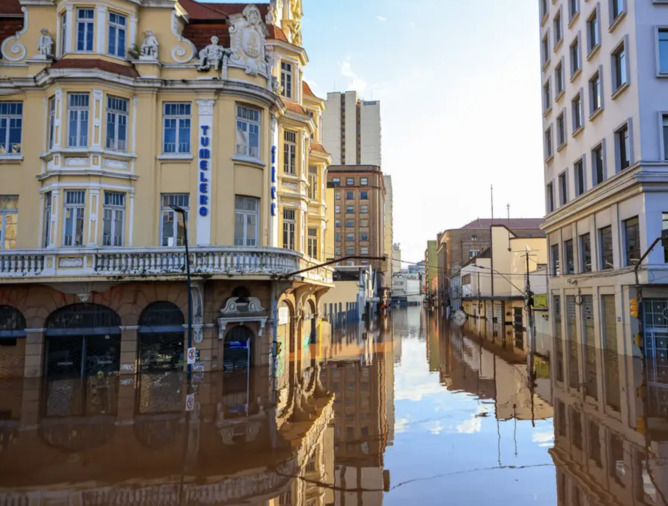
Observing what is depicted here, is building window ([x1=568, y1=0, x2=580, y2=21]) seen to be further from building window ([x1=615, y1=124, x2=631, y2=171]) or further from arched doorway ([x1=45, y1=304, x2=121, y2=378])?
arched doorway ([x1=45, y1=304, x2=121, y2=378])

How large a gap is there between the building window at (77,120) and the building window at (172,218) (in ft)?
13.6

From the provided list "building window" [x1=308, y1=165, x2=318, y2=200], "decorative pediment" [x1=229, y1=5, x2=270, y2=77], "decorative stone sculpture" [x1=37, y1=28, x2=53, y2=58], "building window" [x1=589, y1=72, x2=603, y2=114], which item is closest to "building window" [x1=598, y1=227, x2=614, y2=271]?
"building window" [x1=589, y1=72, x2=603, y2=114]

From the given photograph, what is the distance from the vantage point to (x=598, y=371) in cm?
2236

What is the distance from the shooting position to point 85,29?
73.3 ft

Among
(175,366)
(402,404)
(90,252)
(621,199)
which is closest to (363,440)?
(402,404)

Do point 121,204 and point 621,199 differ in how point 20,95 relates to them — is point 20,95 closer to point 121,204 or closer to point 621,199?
point 121,204

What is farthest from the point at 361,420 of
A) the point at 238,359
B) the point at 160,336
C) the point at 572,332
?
the point at 572,332

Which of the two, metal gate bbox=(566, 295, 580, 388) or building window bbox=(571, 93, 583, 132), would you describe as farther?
building window bbox=(571, 93, 583, 132)

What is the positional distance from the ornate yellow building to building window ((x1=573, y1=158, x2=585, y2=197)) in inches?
814

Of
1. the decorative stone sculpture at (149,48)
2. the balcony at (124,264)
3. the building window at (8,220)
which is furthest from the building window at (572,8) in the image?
the building window at (8,220)

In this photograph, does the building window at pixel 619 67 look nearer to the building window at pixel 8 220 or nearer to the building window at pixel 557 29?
the building window at pixel 557 29

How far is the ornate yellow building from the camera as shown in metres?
21.3

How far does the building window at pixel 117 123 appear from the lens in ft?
72.8

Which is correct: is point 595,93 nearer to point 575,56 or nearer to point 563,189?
point 575,56
